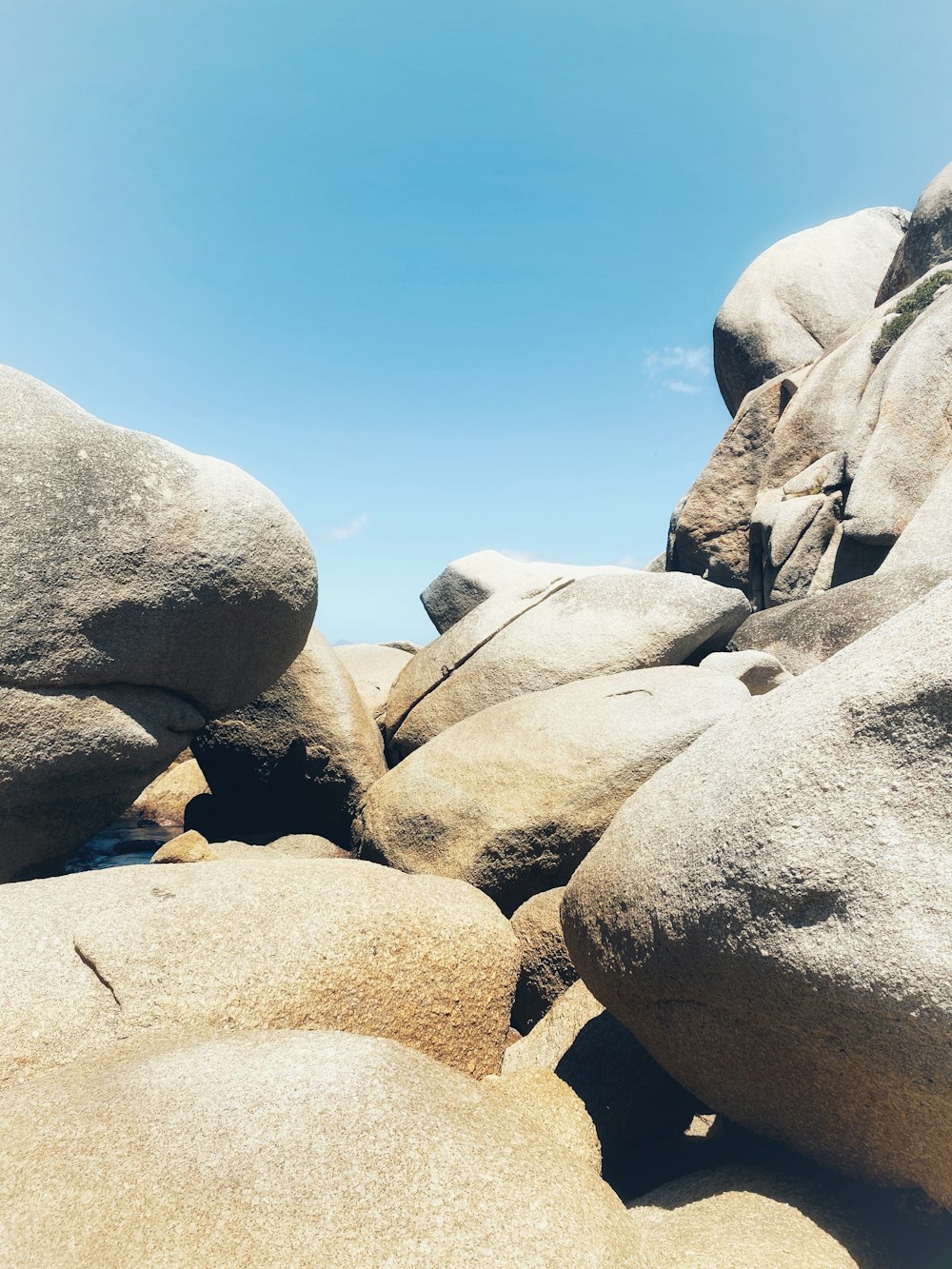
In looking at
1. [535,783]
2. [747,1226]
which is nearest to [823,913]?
[747,1226]

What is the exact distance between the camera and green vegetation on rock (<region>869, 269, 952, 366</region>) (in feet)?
42.8

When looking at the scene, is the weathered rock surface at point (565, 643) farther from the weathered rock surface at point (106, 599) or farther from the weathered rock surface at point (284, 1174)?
the weathered rock surface at point (284, 1174)

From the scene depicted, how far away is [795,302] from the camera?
19.0 m

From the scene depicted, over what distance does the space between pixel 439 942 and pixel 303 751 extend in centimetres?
357

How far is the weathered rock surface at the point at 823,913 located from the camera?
2.46 m

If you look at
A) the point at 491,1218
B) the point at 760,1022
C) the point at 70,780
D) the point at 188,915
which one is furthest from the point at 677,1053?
the point at 70,780

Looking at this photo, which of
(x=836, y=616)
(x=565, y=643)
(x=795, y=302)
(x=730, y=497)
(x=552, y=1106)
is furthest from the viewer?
(x=795, y=302)

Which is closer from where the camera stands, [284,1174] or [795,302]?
[284,1174]

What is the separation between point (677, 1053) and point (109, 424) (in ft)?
15.0

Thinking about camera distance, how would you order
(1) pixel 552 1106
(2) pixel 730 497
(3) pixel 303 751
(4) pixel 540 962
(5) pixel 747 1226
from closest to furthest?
(5) pixel 747 1226, (1) pixel 552 1106, (4) pixel 540 962, (3) pixel 303 751, (2) pixel 730 497

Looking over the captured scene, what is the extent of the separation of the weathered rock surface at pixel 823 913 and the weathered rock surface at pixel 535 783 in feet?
5.72

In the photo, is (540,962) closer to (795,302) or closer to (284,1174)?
(284,1174)

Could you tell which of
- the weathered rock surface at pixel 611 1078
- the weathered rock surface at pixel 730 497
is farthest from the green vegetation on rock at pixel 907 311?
the weathered rock surface at pixel 611 1078

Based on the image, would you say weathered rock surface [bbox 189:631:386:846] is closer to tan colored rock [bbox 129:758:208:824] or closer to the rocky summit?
the rocky summit
